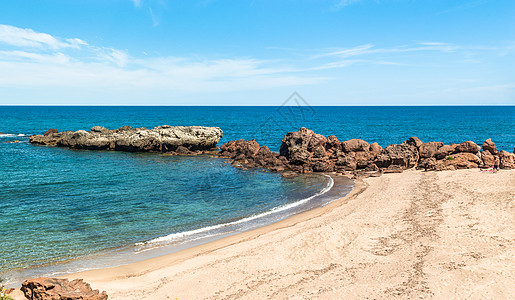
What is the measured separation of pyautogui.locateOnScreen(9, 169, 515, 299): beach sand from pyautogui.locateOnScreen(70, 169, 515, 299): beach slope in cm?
3

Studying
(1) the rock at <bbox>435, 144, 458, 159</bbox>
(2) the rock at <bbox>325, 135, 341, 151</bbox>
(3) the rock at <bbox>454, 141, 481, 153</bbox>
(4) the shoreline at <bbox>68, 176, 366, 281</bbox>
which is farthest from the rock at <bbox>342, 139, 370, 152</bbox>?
(4) the shoreline at <bbox>68, 176, 366, 281</bbox>

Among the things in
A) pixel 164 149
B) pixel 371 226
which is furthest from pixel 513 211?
pixel 164 149

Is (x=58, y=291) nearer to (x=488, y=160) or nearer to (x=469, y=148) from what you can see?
(x=488, y=160)

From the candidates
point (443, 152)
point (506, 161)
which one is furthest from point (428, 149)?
point (506, 161)

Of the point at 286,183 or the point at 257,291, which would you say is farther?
the point at 286,183

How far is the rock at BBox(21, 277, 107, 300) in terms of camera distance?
9.31 m

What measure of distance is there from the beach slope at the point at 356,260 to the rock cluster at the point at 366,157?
38.9 feet

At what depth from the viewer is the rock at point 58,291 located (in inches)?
367

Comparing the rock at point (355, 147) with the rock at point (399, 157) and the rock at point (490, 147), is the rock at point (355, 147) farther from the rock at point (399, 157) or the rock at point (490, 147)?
the rock at point (490, 147)

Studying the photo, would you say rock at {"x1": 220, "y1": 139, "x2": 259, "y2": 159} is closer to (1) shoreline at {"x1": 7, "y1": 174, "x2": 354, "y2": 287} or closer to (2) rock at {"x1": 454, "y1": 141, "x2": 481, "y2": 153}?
(1) shoreline at {"x1": 7, "y1": 174, "x2": 354, "y2": 287}

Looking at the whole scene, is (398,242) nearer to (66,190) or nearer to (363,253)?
(363,253)

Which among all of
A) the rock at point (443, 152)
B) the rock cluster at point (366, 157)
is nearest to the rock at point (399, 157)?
the rock cluster at point (366, 157)

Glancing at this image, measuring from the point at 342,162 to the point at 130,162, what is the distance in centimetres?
2459

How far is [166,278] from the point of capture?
447 inches
